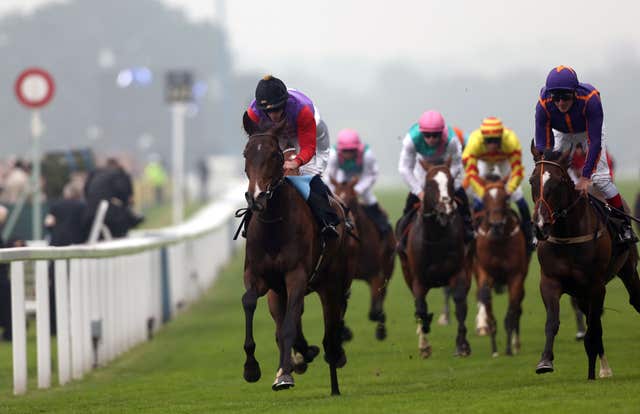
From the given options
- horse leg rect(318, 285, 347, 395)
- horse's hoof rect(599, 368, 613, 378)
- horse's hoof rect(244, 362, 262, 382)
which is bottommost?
horse's hoof rect(599, 368, 613, 378)

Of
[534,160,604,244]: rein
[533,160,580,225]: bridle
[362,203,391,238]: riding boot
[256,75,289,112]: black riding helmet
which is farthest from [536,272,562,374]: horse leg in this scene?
[362,203,391,238]: riding boot

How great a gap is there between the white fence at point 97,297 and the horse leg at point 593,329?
168 inches

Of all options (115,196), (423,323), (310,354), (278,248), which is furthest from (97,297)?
(115,196)

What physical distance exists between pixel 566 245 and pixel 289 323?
6.87ft

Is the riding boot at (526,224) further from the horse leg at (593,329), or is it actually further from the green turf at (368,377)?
the horse leg at (593,329)

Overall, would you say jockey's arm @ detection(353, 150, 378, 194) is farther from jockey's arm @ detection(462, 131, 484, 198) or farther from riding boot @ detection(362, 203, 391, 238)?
jockey's arm @ detection(462, 131, 484, 198)

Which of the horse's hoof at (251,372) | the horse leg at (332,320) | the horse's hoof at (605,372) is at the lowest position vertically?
the horse's hoof at (605,372)

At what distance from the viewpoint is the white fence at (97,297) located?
40.7 feet

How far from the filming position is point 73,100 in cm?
8875

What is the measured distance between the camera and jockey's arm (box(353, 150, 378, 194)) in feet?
58.0

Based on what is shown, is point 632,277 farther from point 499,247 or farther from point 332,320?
point 499,247

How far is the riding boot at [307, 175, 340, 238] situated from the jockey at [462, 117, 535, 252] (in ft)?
14.9

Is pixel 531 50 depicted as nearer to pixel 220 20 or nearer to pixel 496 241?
pixel 496 241

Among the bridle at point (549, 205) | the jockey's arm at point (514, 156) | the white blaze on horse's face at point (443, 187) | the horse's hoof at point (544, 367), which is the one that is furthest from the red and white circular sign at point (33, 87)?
the horse's hoof at point (544, 367)
